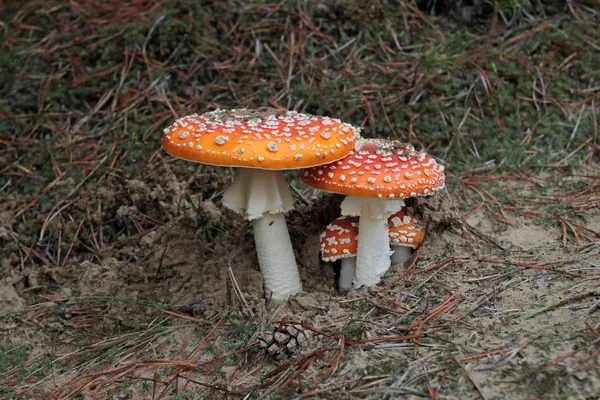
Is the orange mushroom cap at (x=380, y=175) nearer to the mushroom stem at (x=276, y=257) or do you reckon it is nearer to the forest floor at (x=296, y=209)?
the mushroom stem at (x=276, y=257)

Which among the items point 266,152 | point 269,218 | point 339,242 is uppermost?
point 266,152

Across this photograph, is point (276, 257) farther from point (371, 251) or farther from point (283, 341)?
point (283, 341)

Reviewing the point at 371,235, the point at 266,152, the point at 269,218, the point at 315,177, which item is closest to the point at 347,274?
the point at 371,235

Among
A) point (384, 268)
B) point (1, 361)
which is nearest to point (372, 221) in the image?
point (384, 268)

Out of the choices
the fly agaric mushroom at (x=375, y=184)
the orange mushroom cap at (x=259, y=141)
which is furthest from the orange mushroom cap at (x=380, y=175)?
the orange mushroom cap at (x=259, y=141)

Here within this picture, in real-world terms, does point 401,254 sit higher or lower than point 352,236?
lower

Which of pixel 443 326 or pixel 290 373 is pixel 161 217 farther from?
pixel 443 326
